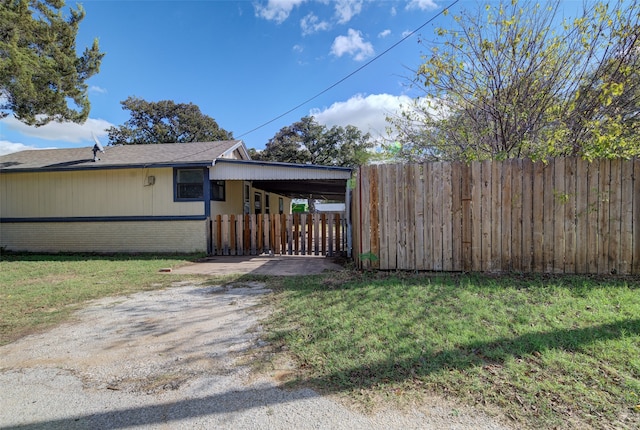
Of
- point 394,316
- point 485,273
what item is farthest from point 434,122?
point 394,316

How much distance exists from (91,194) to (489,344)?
42.6ft

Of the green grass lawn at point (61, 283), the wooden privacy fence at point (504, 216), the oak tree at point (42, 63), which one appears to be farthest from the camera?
the oak tree at point (42, 63)

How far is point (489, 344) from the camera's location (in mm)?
3023

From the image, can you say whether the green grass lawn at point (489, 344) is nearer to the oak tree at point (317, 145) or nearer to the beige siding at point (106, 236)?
the beige siding at point (106, 236)

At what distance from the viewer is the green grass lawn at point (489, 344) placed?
89.2 inches

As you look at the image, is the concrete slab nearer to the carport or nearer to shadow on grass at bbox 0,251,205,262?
the carport

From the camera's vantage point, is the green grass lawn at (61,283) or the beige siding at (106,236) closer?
the green grass lawn at (61,283)

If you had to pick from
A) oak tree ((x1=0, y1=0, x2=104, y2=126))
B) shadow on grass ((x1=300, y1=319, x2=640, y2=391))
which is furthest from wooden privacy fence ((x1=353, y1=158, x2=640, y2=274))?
oak tree ((x1=0, y1=0, x2=104, y2=126))

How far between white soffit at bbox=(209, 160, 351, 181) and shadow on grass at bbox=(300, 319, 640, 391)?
724 cm

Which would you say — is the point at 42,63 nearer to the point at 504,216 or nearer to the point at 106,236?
the point at 106,236

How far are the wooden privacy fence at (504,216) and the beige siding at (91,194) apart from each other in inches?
273

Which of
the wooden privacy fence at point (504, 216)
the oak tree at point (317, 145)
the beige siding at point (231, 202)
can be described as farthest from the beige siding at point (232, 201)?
the oak tree at point (317, 145)

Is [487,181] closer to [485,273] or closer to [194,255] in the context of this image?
[485,273]

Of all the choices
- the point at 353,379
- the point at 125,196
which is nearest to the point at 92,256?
the point at 125,196
